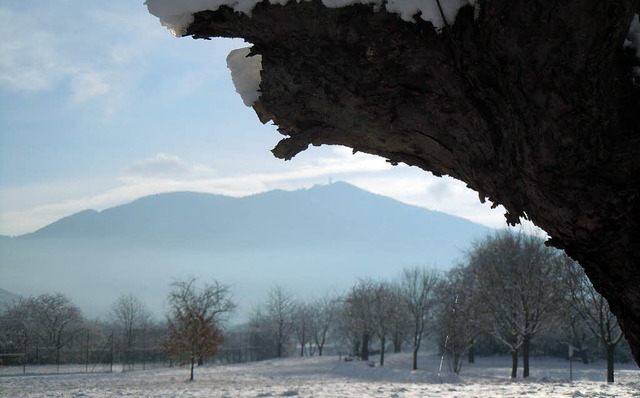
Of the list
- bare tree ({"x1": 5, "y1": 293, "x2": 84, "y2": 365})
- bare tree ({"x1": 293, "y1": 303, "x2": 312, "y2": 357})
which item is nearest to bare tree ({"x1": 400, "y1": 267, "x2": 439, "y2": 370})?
bare tree ({"x1": 293, "y1": 303, "x2": 312, "y2": 357})

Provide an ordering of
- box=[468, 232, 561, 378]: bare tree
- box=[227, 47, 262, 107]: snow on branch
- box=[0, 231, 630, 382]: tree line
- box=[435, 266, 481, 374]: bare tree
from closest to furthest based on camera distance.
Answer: box=[227, 47, 262, 107]: snow on branch → box=[468, 232, 561, 378]: bare tree → box=[0, 231, 630, 382]: tree line → box=[435, 266, 481, 374]: bare tree

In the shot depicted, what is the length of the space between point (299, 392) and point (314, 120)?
18.7 metres

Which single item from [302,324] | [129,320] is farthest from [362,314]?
[129,320]

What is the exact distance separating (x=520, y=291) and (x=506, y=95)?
34546mm

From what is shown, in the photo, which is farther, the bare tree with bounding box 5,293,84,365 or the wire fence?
the bare tree with bounding box 5,293,84,365

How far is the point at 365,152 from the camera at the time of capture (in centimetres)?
326

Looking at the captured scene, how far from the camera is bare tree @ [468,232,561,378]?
34.0 metres

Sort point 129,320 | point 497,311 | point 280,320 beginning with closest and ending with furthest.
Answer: point 497,311
point 280,320
point 129,320

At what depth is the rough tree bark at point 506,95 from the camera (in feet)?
6.87

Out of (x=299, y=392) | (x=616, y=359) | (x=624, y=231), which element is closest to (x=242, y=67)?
(x=624, y=231)

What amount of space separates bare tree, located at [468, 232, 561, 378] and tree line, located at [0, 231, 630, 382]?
65 mm

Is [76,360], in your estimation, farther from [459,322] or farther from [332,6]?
[332,6]

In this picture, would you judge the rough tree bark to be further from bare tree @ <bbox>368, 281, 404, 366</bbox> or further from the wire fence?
bare tree @ <bbox>368, 281, 404, 366</bbox>

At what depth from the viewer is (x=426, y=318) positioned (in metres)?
57.1
